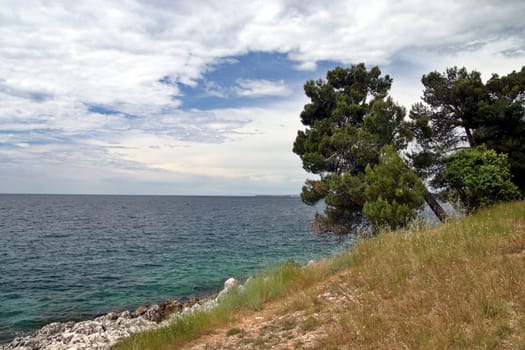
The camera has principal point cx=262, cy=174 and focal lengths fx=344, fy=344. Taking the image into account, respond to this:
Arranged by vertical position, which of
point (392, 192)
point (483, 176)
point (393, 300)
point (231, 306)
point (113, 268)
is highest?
point (483, 176)

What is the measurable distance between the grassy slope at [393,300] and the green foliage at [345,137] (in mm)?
8637

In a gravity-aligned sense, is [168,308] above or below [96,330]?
above

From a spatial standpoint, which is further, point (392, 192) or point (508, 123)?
point (508, 123)

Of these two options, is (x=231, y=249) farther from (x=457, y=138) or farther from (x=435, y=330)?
(x=435, y=330)

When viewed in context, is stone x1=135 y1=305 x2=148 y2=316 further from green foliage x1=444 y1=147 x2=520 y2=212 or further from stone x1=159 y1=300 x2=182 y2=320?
green foliage x1=444 y1=147 x2=520 y2=212

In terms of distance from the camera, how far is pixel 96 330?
13.3 metres

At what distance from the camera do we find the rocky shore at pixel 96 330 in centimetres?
1144

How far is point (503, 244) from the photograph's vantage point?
7.35 meters

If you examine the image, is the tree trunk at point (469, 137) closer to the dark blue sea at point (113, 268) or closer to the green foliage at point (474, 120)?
the green foliage at point (474, 120)

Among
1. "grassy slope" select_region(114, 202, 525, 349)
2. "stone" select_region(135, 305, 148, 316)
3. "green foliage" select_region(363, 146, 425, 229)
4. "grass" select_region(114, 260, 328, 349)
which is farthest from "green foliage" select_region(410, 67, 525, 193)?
"stone" select_region(135, 305, 148, 316)

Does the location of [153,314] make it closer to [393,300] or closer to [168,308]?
[168,308]

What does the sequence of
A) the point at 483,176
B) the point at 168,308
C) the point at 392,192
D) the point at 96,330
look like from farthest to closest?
the point at 483,176 → the point at 392,192 → the point at 168,308 → the point at 96,330

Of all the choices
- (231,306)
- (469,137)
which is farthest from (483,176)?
(231,306)

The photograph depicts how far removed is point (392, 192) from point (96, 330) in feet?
44.9
